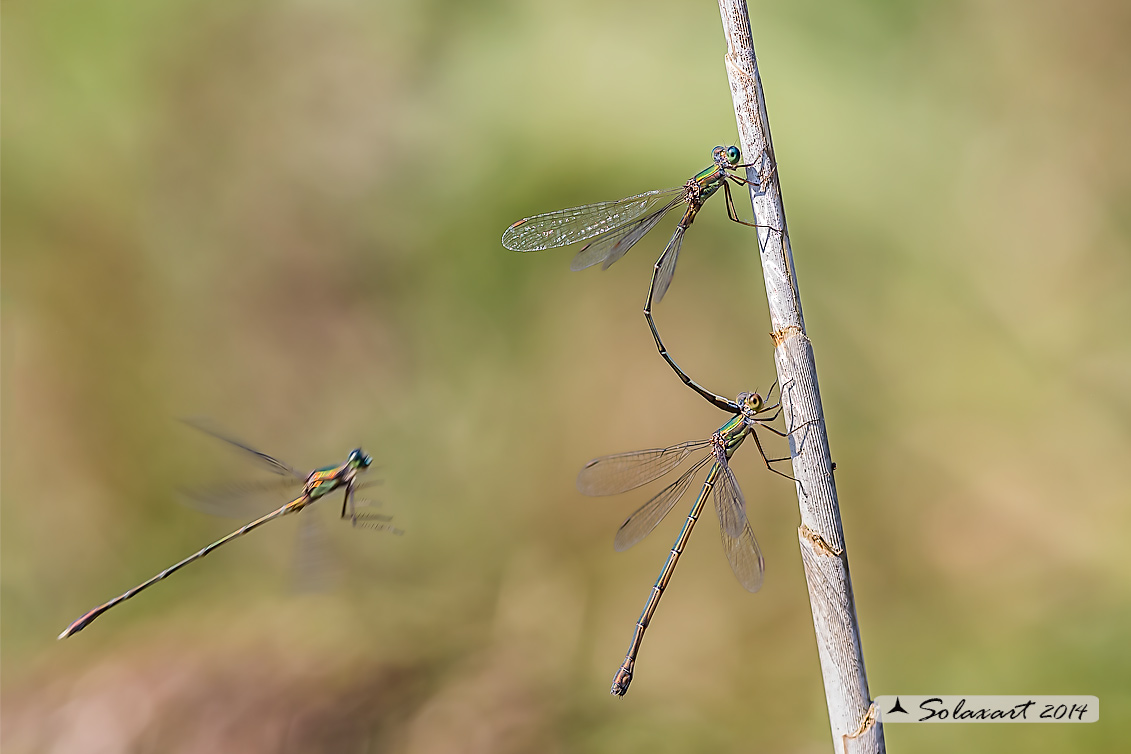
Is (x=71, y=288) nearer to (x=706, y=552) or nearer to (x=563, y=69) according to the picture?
Result: (x=563, y=69)

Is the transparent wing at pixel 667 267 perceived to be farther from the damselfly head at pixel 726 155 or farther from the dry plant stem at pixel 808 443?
the dry plant stem at pixel 808 443

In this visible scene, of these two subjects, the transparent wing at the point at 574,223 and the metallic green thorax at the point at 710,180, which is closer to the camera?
the metallic green thorax at the point at 710,180

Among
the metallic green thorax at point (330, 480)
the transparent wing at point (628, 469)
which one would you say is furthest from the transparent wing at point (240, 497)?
the transparent wing at point (628, 469)

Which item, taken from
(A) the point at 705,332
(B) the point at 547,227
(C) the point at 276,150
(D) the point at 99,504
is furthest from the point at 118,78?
(A) the point at 705,332

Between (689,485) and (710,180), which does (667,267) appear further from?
(689,485)

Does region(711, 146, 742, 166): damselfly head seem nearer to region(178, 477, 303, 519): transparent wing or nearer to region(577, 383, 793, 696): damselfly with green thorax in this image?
region(577, 383, 793, 696): damselfly with green thorax

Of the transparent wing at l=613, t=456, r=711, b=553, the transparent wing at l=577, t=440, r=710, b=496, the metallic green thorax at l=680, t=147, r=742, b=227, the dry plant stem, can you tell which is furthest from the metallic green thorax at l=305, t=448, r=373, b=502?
the dry plant stem

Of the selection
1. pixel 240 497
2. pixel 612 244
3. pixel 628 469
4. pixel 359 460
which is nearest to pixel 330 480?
pixel 359 460
